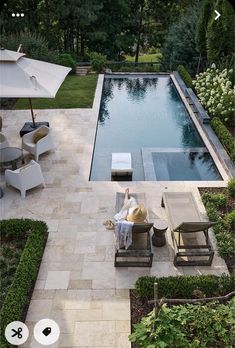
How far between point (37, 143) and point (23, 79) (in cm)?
190

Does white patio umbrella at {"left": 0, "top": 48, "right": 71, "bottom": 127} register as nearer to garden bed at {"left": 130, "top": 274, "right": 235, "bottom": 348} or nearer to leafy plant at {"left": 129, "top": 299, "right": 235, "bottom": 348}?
garden bed at {"left": 130, "top": 274, "right": 235, "bottom": 348}

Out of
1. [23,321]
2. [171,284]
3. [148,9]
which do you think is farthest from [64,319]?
[148,9]

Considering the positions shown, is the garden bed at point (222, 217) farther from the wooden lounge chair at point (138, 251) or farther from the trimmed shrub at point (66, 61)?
the trimmed shrub at point (66, 61)

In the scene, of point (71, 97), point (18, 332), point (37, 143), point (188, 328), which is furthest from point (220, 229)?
point (71, 97)

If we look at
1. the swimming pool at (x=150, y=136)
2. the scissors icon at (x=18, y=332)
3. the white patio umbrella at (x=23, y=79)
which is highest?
the white patio umbrella at (x=23, y=79)

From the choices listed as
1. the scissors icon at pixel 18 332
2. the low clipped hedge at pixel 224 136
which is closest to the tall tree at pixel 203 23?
the low clipped hedge at pixel 224 136

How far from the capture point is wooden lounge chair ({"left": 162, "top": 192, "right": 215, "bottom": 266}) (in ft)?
20.7

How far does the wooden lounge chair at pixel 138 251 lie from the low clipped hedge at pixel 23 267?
1.59 meters

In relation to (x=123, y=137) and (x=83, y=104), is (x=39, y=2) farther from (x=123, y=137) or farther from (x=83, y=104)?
(x=123, y=137)

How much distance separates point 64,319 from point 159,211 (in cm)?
347

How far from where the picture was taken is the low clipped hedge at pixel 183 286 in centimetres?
573

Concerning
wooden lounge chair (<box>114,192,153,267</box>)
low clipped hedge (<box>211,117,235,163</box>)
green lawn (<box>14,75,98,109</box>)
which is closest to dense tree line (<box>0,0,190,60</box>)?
green lawn (<box>14,75,98,109</box>)

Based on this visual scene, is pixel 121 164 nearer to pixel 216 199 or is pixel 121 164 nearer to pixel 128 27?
pixel 216 199

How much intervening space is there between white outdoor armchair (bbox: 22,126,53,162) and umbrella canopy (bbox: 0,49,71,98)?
1713 mm
